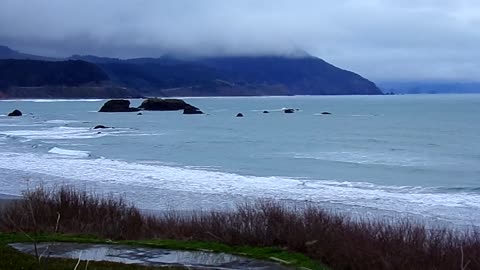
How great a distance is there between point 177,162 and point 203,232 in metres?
22.5

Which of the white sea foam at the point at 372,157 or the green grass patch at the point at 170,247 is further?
the white sea foam at the point at 372,157

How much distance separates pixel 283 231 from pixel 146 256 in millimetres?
2647

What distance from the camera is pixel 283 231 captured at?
1220cm

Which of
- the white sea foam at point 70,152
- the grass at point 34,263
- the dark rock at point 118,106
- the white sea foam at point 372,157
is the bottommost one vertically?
the dark rock at point 118,106

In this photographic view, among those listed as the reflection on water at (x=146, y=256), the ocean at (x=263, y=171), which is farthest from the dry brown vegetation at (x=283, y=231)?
the ocean at (x=263, y=171)

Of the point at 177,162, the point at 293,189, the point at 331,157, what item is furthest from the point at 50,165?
→ the point at 331,157

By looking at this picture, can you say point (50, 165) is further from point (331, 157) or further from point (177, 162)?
point (331, 157)

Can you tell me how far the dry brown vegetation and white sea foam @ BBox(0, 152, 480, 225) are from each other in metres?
7.17

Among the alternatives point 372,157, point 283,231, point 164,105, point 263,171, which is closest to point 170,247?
point 283,231

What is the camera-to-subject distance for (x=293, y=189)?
25.2m

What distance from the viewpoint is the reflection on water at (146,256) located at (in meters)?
10.4

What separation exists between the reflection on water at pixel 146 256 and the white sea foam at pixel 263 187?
31.9 feet

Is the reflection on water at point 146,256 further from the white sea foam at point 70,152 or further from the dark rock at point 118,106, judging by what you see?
the dark rock at point 118,106

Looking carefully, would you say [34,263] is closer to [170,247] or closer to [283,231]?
[170,247]
